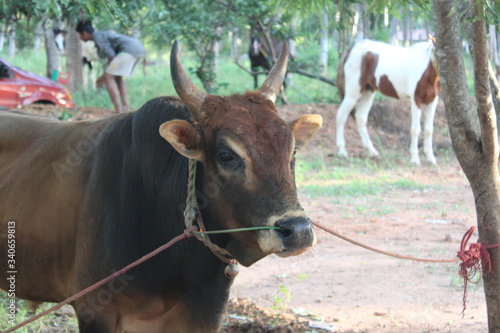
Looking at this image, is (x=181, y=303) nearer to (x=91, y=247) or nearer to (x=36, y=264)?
(x=91, y=247)

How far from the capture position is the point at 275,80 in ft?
11.3

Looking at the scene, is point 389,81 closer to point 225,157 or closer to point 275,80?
point 275,80

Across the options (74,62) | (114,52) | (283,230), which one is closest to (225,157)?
(283,230)

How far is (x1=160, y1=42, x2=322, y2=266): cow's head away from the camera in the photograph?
2.77 m

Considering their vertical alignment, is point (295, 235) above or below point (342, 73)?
below

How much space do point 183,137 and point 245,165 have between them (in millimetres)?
329

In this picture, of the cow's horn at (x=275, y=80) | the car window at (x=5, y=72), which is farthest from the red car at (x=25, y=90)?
the cow's horn at (x=275, y=80)

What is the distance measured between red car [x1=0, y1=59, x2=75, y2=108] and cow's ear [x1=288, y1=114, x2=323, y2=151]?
9.00m

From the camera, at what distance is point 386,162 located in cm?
1084

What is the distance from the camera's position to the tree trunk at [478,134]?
3645mm

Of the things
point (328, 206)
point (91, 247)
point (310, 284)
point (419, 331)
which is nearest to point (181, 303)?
point (91, 247)

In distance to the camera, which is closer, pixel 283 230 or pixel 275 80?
pixel 283 230

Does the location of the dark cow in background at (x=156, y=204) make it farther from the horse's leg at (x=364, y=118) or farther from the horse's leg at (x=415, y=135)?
the horse's leg at (x=364, y=118)

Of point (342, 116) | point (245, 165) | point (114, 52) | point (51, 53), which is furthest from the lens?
point (51, 53)
